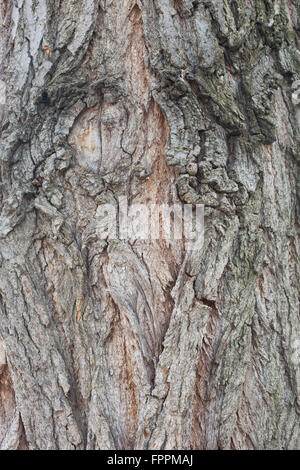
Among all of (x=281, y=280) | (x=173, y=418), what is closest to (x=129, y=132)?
(x=281, y=280)

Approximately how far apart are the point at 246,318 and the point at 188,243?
35 centimetres

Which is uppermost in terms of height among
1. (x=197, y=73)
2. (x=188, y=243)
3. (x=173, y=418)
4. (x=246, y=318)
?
(x=197, y=73)

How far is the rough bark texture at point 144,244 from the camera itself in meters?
1.71

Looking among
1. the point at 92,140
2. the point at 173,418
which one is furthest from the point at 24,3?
the point at 173,418

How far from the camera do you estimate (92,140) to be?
1.86m

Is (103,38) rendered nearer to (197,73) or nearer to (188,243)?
(197,73)

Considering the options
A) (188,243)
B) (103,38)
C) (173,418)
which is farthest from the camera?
(103,38)

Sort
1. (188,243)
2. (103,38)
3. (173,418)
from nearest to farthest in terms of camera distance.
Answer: (173,418), (188,243), (103,38)

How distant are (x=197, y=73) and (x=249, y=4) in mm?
392

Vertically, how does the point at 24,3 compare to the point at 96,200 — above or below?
above

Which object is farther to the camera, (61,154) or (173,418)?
(61,154)

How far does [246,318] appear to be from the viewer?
5.86 feet

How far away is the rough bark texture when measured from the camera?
1713 millimetres

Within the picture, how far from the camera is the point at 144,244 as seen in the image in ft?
5.88
